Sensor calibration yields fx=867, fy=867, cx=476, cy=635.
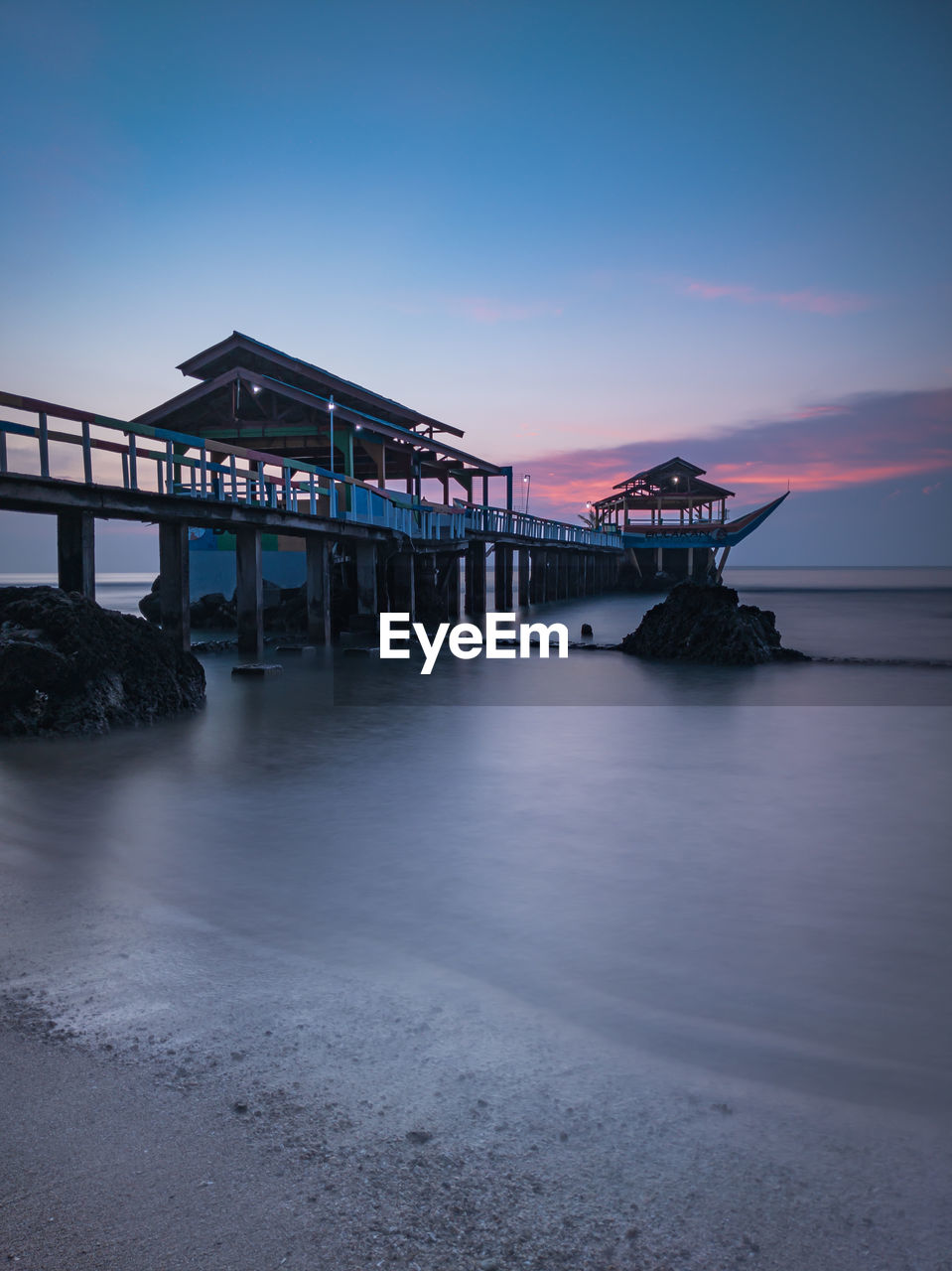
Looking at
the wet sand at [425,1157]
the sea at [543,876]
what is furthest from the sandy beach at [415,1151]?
the sea at [543,876]

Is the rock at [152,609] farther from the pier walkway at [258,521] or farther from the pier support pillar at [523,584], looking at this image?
the pier support pillar at [523,584]

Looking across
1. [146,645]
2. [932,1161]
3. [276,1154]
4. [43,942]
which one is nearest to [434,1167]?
[276,1154]

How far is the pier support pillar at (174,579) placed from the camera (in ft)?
39.9

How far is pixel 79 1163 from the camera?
7.27 ft

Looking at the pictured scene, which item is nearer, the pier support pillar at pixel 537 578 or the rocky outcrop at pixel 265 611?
the rocky outcrop at pixel 265 611

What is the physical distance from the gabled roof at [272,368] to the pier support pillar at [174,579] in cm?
1059

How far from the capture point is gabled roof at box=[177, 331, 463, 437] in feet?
70.5

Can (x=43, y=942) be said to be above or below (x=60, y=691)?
below

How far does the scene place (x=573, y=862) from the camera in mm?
5180

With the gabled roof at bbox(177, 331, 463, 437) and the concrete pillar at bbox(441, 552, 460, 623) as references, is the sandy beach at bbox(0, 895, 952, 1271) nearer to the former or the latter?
the gabled roof at bbox(177, 331, 463, 437)

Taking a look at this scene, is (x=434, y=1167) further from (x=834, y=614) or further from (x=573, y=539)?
(x=573, y=539)

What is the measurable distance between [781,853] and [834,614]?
3528cm

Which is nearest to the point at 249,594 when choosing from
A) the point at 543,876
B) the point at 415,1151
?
the point at 543,876

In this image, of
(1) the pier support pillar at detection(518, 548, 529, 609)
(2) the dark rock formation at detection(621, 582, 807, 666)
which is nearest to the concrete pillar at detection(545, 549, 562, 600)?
(1) the pier support pillar at detection(518, 548, 529, 609)
